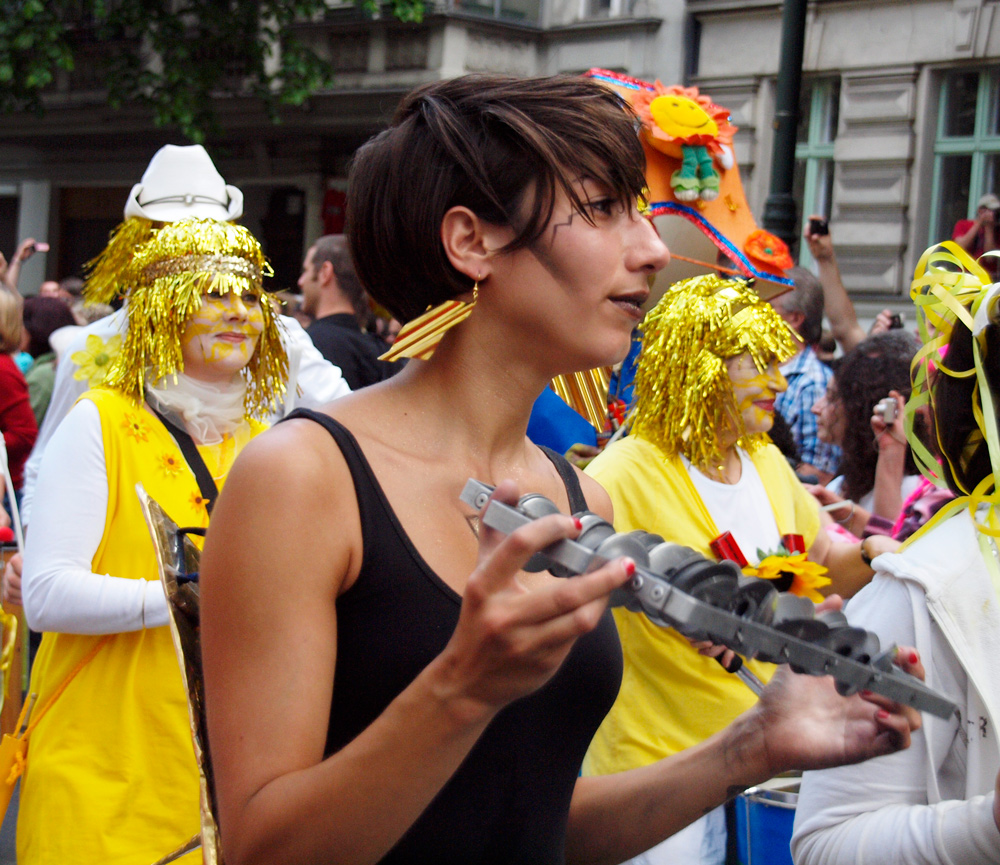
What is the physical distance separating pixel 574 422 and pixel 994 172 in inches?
353

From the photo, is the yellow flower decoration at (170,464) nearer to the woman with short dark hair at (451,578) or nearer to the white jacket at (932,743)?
the woman with short dark hair at (451,578)

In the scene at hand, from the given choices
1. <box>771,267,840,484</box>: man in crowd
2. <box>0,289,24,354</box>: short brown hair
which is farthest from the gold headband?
<box>0,289,24,354</box>: short brown hair

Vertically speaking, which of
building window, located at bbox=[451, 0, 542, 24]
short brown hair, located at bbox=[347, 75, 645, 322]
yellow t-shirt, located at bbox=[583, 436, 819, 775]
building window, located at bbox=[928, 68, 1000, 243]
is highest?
building window, located at bbox=[451, 0, 542, 24]

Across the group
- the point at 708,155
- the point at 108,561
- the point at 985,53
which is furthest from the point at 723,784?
the point at 985,53

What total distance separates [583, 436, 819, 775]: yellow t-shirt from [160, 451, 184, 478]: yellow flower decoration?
1127 millimetres

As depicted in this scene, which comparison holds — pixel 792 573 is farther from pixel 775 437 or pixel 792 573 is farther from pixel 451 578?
pixel 775 437

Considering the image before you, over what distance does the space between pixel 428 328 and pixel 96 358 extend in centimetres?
186

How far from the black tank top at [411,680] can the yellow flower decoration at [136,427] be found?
1.43 m

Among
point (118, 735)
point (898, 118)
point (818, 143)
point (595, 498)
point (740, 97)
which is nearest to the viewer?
point (595, 498)

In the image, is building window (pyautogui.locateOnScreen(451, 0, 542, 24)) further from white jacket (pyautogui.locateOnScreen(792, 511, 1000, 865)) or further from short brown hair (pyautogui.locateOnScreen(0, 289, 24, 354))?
white jacket (pyautogui.locateOnScreen(792, 511, 1000, 865))

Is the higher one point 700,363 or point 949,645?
point 700,363

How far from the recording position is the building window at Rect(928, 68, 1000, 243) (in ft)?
36.5

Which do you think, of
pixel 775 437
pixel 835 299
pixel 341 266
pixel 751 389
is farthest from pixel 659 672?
pixel 835 299

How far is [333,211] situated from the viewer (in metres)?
15.2
